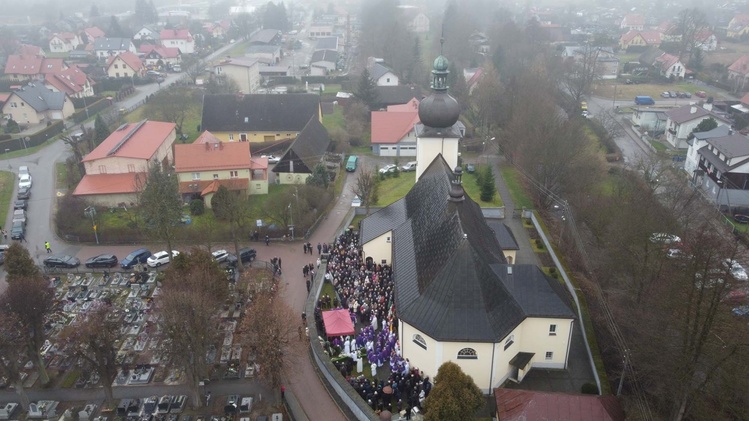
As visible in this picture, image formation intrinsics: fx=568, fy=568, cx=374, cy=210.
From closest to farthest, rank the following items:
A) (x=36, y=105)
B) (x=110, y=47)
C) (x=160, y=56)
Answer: (x=36, y=105)
(x=160, y=56)
(x=110, y=47)

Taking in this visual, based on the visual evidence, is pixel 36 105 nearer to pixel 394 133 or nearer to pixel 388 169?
pixel 394 133

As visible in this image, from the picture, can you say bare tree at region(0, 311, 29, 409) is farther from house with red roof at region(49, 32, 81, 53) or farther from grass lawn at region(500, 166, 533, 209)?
house with red roof at region(49, 32, 81, 53)

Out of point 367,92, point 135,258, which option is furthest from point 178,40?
point 135,258

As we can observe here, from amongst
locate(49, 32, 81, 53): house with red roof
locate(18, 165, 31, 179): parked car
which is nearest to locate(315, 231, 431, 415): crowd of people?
locate(18, 165, 31, 179): parked car

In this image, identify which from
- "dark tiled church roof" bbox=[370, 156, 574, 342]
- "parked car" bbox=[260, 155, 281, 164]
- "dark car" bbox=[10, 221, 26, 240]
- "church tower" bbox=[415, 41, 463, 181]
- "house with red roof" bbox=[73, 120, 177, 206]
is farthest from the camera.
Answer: "parked car" bbox=[260, 155, 281, 164]

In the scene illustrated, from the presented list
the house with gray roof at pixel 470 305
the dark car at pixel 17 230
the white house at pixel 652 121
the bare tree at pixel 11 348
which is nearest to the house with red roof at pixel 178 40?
the dark car at pixel 17 230

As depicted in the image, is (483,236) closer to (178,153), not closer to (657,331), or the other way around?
(657,331)
